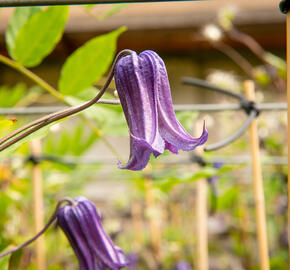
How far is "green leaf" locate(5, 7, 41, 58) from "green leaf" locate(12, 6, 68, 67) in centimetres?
2

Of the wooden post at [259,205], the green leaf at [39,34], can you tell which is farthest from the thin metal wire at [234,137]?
the green leaf at [39,34]

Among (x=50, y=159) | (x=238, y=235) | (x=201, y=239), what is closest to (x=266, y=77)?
(x=238, y=235)

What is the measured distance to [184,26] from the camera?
2338 mm

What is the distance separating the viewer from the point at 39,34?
0.46 meters

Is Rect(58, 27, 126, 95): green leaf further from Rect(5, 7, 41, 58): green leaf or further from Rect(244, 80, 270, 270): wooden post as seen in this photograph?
Rect(244, 80, 270, 270): wooden post

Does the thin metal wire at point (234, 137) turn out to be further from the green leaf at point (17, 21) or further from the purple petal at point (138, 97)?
the green leaf at point (17, 21)

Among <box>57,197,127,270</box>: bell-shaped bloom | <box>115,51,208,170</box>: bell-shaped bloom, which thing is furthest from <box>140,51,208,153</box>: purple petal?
<box>57,197,127,270</box>: bell-shaped bloom

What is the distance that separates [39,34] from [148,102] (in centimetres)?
22

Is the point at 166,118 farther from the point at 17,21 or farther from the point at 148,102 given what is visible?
the point at 17,21

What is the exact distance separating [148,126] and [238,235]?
1.32m

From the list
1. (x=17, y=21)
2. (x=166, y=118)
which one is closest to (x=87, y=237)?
(x=166, y=118)

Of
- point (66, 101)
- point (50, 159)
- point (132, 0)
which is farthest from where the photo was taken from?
point (50, 159)

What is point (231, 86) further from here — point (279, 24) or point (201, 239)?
point (279, 24)

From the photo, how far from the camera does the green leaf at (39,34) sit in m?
0.45
